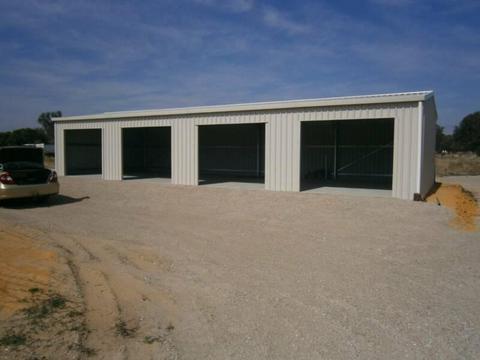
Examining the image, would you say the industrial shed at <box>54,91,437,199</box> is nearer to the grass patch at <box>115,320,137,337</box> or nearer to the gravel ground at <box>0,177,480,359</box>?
the gravel ground at <box>0,177,480,359</box>

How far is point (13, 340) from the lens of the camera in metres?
3.43

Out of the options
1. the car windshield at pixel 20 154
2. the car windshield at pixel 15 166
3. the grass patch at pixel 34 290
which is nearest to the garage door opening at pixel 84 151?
the car windshield at pixel 20 154

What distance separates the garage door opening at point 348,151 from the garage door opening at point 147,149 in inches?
397

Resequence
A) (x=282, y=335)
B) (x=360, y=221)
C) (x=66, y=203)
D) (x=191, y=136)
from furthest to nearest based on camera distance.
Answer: (x=191, y=136) < (x=66, y=203) < (x=360, y=221) < (x=282, y=335)

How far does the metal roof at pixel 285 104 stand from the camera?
12.4 meters

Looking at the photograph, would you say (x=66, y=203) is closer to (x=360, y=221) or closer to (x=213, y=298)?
(x=360, y=221)

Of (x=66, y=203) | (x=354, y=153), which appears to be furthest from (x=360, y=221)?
(x=354, y=153)

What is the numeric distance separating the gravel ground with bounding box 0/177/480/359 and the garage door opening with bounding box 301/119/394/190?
9148 millimetres

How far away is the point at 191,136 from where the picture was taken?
16547 millimetres

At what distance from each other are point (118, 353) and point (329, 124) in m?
18.8

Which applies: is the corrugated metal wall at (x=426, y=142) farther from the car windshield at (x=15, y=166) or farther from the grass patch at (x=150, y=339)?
the car windshield at (x=15, y=166)

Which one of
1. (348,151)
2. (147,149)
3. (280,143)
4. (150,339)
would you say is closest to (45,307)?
(150,339)

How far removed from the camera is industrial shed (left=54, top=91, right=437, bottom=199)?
12477 mm

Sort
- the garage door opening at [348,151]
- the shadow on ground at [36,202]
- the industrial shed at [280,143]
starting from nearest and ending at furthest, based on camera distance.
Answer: the shadow on ground at [36,202] → the industrial shed at [280,143] → the garage door opening at [348,151]
